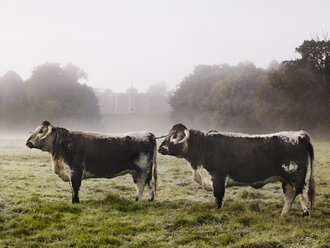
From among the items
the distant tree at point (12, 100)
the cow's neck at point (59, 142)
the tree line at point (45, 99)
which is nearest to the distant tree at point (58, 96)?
the tree line at point (45, 99)

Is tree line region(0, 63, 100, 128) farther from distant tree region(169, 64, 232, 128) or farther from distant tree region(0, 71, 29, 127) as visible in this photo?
distant tree region(169, 64, 232, 128)

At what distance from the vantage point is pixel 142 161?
9.28 metres

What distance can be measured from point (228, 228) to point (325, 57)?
112ft

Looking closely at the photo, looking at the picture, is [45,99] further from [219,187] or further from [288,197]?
[288,197]

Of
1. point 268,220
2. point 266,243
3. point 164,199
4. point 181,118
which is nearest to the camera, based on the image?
point 266,243

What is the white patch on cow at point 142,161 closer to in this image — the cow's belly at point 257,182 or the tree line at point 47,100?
the cow's belly at point 257,182

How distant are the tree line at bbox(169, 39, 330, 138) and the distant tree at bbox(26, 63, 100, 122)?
1993cm

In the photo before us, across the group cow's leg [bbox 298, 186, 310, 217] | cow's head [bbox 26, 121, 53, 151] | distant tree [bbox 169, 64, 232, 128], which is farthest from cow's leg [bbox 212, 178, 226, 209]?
distant tree [bbox 169, 64, 232, 128]

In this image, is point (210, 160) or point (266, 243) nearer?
point (266, 243)

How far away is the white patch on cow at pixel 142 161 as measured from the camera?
9.27 metres

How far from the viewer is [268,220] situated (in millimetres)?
7258

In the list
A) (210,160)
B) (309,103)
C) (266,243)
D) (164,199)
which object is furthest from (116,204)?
(309,103)

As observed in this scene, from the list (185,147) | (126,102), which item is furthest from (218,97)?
(126,102)

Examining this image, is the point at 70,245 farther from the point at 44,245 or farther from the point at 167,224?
the point at 167,224
